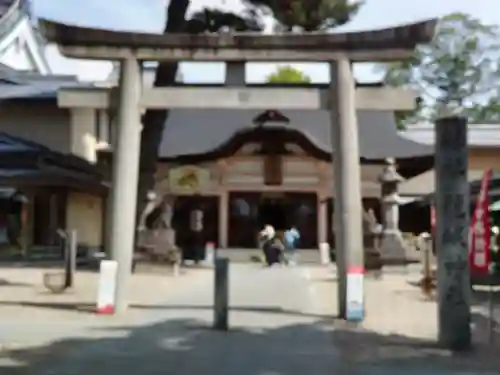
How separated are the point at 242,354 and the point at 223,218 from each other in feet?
81.1

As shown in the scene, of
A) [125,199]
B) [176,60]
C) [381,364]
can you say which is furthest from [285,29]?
[381,364]

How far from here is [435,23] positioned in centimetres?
1349

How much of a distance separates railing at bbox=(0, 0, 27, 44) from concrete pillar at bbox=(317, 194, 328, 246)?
1575cm

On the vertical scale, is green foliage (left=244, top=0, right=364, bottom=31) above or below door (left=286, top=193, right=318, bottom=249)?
above

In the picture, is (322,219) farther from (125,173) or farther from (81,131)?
(125,173)

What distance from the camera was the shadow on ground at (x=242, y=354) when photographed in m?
8.74

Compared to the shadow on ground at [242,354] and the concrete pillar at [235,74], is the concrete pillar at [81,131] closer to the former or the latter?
the concrete pillar at [235,74]

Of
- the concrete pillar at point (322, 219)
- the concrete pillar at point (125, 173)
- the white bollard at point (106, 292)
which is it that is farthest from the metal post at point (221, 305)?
the concrete pillar at point (322, 219)

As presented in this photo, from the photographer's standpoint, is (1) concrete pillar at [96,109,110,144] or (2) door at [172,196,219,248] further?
(2) door at [172,196,219,248]

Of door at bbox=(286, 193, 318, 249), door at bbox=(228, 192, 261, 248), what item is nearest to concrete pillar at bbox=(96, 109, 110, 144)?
door at bbox=(228, 192, 261, 248)

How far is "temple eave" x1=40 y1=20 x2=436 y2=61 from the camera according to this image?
45.0 feet

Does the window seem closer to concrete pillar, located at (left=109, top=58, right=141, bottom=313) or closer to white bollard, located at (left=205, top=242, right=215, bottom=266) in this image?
white bollard, located at (left=205, top=242, right=215, bottom=266)

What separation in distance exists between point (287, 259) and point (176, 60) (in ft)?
53.9

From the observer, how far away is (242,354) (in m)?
9.73
